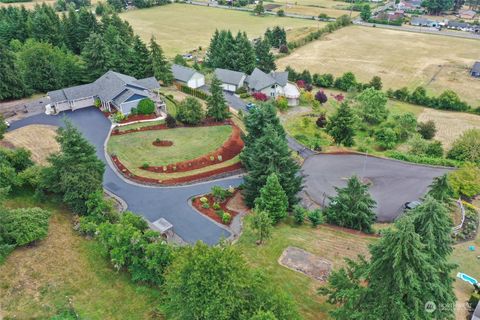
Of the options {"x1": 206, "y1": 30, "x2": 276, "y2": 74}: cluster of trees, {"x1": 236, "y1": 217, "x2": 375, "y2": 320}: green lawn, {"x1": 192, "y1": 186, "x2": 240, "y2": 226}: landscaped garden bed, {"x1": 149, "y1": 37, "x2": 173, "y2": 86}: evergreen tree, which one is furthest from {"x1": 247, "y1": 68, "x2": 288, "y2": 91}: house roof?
{"x1": 236, "y1": 217, "x2": 375, "y2": 320}: green lawn

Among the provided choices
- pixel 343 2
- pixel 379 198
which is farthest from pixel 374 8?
pixel 379 198

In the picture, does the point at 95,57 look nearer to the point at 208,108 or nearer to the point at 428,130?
the point at 208,108

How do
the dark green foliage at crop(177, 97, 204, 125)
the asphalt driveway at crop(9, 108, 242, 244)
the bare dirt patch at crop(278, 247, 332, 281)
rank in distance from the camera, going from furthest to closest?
the dark green foliage at crop(177, 97, 204, 125)
the asphalt driveway at crop(9, 108, 242, 244)
the bare dirt patch at crop(278, 247, 332, 281)

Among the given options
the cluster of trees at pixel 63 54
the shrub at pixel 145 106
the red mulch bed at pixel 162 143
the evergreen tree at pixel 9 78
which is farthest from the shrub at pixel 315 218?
the evergreen tree at pixel 9 78

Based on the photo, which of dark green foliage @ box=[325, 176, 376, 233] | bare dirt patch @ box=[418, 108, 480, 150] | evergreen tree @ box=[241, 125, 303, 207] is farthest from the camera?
bare dirt patch @ box=[418, 108, 480, 150]

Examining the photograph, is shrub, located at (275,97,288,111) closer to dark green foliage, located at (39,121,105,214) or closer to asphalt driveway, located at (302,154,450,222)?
asphalt driveway, located at (302,154,450,222)

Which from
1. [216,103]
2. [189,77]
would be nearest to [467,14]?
[189,77]
